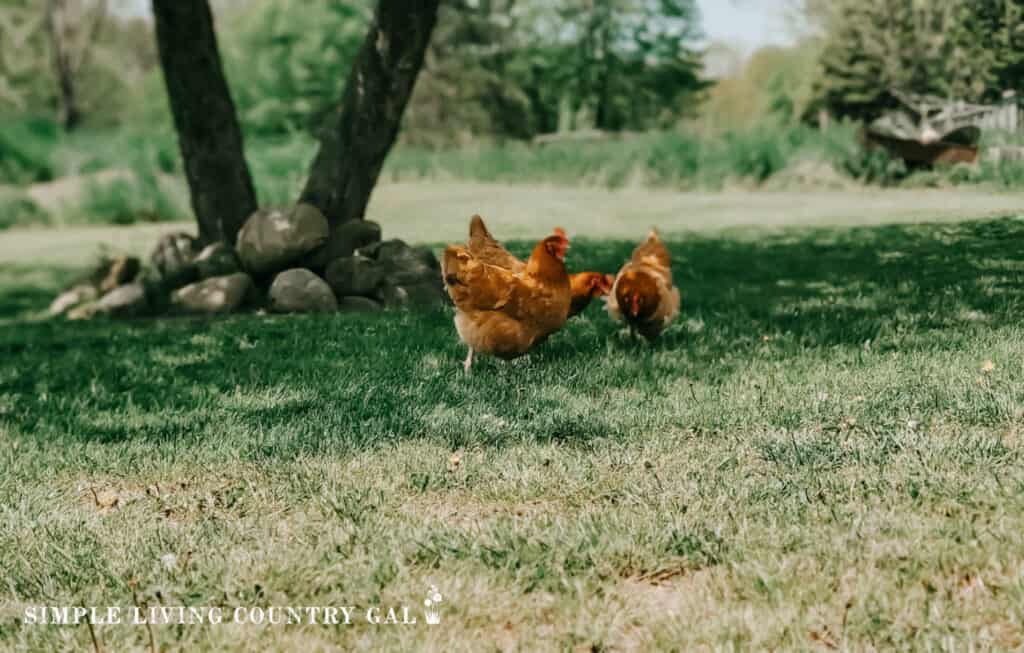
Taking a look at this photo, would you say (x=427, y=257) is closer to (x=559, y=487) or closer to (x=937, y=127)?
(x=937, y=127)

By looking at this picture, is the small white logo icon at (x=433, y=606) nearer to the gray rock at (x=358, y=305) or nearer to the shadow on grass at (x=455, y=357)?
the shadow on grass at (x=455, y=357)

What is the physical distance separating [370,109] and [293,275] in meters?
2.00

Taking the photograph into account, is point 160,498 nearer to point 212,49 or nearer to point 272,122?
point 212,49

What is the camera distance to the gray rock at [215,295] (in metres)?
9.72

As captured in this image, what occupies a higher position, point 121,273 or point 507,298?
point 507,298

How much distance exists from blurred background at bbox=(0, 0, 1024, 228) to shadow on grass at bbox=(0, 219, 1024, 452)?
95 cm

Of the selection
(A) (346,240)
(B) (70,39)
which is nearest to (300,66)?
(B) (70,39)

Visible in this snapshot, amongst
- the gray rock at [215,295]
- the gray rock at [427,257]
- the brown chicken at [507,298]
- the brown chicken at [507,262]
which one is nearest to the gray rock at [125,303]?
the gray rock at [215,295]

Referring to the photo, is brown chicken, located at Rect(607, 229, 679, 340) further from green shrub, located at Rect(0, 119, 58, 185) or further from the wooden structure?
green shrub, located at Rect(0, 119, 58, 185)

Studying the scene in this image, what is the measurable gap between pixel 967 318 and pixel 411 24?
6.13 meters

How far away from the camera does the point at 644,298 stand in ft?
20.3

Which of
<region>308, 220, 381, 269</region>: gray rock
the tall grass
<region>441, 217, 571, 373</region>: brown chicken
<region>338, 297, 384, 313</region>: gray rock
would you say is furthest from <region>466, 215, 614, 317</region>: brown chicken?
the tall grass

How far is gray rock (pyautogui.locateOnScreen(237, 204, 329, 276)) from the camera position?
9.92 metres

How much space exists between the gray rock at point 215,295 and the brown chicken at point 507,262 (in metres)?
4.07
